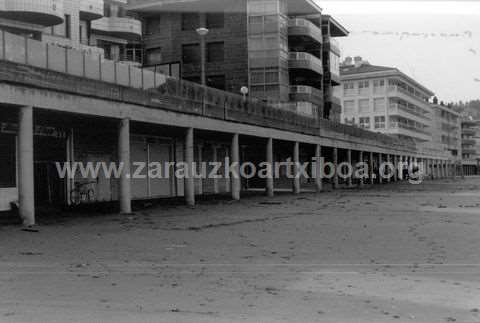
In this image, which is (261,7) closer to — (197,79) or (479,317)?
(197,79)

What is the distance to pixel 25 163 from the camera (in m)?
18.6

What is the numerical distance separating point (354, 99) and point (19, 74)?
3482 inches

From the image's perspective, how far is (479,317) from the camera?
264 inches

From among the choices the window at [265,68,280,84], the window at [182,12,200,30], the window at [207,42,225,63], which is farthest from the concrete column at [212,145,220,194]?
the window at [182,12,200,30]

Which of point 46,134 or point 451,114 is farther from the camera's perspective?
point 451,114

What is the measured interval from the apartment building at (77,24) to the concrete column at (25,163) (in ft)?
27.7

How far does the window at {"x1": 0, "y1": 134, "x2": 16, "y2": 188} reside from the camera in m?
25.1

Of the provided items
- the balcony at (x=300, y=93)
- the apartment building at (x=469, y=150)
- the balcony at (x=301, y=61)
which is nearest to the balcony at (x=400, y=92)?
the balcony at (x=301, y=61)

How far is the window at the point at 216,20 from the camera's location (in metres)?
60.7

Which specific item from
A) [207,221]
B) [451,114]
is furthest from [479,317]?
[451,114]

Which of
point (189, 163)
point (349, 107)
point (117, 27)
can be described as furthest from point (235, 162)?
point (349, 107)

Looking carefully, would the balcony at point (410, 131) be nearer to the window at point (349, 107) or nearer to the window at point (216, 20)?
the window at point (349, 107)

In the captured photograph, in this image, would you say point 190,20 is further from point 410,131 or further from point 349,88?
point 410,131

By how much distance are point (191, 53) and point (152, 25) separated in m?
5.70
